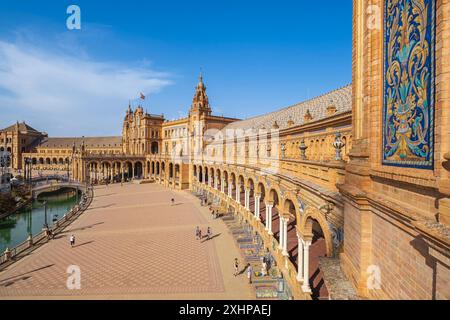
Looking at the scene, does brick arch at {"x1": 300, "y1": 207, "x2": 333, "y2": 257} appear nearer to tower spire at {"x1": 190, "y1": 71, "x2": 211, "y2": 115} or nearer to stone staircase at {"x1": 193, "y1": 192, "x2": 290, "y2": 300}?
stone staircase at {"x1": 193, "y1": 192, "x2": 290, "y2": 300}

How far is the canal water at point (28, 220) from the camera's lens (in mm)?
26688

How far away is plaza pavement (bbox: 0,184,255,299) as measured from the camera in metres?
13.6

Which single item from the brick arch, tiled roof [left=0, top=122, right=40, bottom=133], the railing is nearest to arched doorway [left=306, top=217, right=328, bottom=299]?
the brick arch

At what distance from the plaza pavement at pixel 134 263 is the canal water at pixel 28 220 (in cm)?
591

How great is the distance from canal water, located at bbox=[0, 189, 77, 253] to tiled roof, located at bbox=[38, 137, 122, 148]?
3996cm

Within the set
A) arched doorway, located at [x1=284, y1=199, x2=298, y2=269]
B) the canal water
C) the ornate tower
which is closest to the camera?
arched doorway, located at [x1=284, y1=199, x2=298, y2=269]

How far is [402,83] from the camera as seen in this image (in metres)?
4.20

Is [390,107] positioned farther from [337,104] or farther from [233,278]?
[233,278]

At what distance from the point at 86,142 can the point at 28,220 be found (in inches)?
2693

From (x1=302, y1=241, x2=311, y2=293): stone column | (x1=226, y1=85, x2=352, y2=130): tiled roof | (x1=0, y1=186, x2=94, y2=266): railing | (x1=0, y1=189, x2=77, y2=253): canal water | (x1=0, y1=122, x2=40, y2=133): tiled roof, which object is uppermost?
(x1=0, y1=122, x2=40, y2=133): tiled roof

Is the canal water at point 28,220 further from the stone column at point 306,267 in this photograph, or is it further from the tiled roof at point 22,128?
the tiled roof at point 22,128

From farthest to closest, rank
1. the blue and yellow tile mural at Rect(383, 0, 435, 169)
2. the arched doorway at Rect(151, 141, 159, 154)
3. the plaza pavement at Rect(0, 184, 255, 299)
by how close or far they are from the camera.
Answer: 1. the arched doorway at Rect(151, 141, 159, 154)
2. the plaza pavement at Rect(0, 184, 255, 299)
3. the blue and yellow tile mural at Rect(383, 0, 435, 169)
